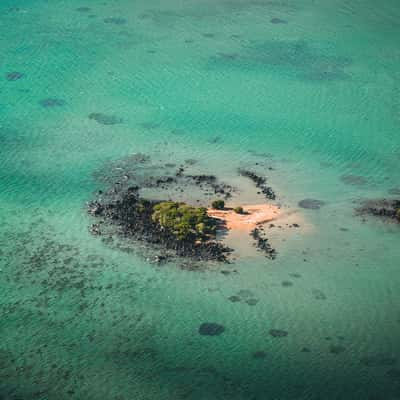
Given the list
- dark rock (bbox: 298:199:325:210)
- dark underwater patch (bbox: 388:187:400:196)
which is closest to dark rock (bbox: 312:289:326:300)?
dark rock (bbox: 298:199:325:210)

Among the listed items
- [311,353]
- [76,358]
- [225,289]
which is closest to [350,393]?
[311,353]

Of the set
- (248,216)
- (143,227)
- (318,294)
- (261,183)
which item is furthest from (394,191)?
(143,227)

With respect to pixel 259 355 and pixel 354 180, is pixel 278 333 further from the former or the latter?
pixel 354 180

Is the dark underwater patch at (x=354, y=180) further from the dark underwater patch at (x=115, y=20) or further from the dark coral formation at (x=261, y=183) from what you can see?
the dark underwater patch at (x=115, y=20)

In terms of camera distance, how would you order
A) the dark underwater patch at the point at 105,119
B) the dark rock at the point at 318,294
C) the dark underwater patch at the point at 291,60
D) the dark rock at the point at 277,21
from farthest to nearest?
the dark rock at the point at 277,21
the dark underwater patch at the point at 291,60
the dark underwater patch at the point at 105,119
the dark rock at the point at 318,294

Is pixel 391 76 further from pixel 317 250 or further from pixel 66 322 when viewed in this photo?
pixel 66 322

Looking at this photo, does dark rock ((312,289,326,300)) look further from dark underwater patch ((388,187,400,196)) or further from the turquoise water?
dark underwater patch ((388,187,400,196))

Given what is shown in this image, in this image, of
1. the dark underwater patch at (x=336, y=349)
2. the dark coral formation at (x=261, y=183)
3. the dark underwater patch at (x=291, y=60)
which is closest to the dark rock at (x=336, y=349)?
the dark underwater patch at (x=336, y=349)
